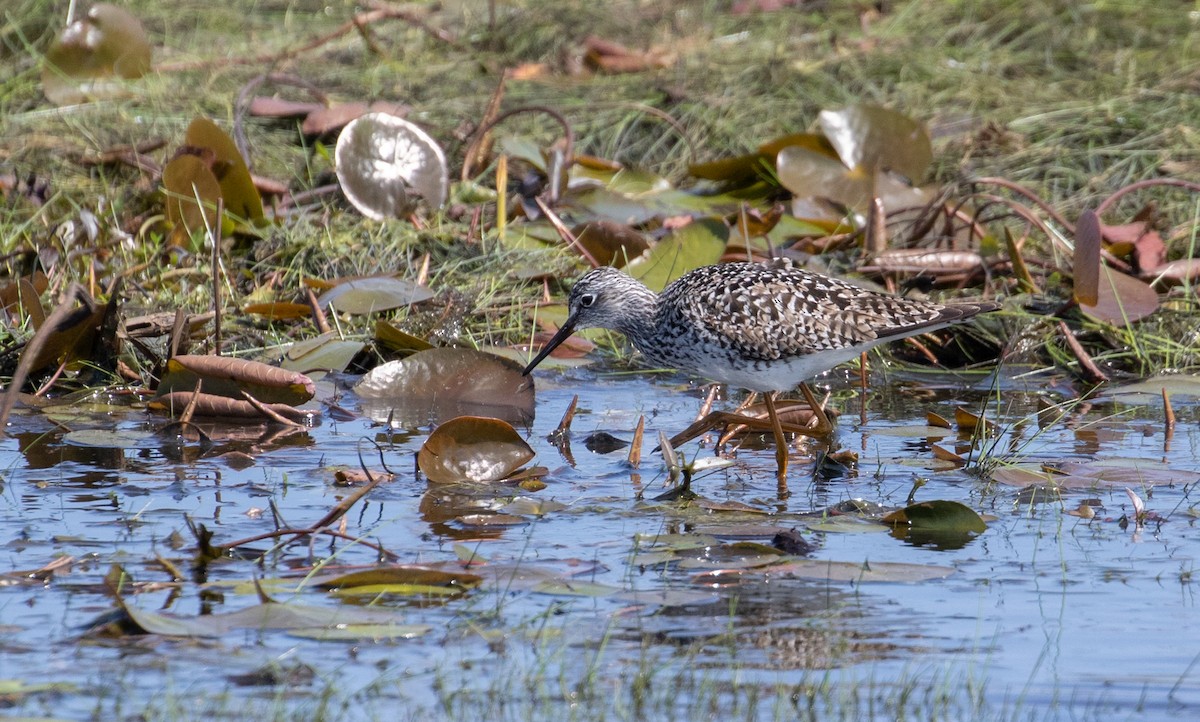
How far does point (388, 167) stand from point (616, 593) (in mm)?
4889

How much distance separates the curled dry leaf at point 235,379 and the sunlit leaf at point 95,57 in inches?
180

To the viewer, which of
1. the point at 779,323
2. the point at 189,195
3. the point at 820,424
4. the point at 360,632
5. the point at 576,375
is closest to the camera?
the point at 360,632

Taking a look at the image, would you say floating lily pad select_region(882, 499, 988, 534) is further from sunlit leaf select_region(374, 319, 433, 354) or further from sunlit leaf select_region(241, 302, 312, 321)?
sunlit leaf select_region(241, 302, 312, 321)

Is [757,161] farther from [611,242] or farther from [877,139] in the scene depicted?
[611,242]

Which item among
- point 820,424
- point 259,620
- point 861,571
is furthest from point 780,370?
point 259,620

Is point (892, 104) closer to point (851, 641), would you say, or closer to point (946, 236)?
point (946, 236)

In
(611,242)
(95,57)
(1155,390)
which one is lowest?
(1155,390)

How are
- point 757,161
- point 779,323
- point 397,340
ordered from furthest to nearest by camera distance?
point 757,161 → point 397,340 → point 779,323

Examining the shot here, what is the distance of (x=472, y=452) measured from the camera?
18.2ft

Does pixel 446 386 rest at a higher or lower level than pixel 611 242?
lower

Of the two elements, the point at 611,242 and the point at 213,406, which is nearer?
the point at 213,406

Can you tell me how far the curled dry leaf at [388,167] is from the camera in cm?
862

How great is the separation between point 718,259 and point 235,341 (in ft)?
8.41

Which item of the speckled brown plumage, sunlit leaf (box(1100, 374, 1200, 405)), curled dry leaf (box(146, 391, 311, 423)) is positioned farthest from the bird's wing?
curled dry leaf (box(146, 391, 311, 423))
